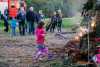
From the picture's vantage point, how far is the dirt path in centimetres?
1682

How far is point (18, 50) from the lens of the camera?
20891mm

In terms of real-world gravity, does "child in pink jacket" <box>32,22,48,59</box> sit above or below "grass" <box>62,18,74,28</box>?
above

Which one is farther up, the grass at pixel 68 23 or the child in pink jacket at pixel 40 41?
the child in pink jacket at pixel 40 41

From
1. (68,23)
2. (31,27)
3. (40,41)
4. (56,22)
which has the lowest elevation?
(68,23)

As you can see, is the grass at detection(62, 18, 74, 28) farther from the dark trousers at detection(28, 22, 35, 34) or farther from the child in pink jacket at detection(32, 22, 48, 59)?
the child in pink jacket at detection(32, 22, 48, 59)

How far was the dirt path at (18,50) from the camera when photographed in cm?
1682

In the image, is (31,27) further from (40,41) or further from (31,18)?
(40,41)

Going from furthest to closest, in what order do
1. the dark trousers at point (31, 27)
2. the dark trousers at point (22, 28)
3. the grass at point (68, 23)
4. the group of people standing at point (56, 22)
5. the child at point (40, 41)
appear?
the grass at point (68, 23) → the group of people standing at point (56, 22) → the dark trousers at point (31, 27) → the dark trousers at point (22, 28) → the child at point (40, 41)

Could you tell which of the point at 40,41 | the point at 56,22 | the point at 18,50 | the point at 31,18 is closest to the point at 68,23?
the point at 56,22

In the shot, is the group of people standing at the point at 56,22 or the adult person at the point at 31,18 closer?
the adult person at the point at 31,18

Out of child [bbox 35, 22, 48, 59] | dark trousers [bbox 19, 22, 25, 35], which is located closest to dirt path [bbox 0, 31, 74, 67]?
child [bbox 35, 22, 48, 59]

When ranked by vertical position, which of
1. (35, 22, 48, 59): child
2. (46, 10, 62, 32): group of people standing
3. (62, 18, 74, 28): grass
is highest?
(35, 22, 48, 59): child

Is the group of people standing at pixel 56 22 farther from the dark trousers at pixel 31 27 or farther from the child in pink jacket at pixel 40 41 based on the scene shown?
the child in pink jacket at pixel 40 41

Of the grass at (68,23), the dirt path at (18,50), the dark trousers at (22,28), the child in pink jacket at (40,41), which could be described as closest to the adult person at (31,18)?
the dark trousers at (22,28)
